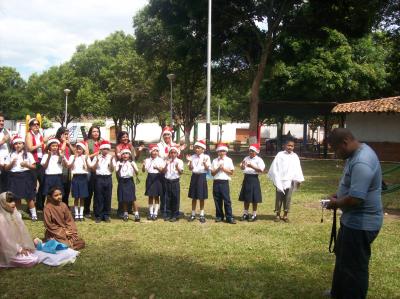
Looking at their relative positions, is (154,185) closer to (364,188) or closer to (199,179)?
(199,179)

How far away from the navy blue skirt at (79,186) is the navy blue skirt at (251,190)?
294 centimetres

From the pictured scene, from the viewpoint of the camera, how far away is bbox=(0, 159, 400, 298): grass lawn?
5.15 m

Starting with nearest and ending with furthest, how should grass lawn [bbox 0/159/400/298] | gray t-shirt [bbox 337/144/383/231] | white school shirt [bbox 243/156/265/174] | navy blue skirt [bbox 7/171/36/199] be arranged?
1. gray t-shirt [bbox 337/144/383/231]
2. grass lawn [bbox 0/159/400/298]
3. navy blue skirt [bbox 7/171/36/199]
4. white school shirt [bbox 243/156/265/174]

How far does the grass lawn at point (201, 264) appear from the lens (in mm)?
5152

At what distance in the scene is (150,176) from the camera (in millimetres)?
9086

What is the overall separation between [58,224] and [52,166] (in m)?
2.14

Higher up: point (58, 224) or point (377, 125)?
point (377, 125)

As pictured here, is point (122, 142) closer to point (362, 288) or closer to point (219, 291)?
point (219, 291)

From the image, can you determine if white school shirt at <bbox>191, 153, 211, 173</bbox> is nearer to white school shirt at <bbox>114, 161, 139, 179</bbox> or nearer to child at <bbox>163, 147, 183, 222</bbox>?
child at <bbox>163, 147, 183, 222</bbox>

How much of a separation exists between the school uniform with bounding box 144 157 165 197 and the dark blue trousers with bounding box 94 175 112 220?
0.78 metres

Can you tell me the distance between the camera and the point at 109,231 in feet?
25.8

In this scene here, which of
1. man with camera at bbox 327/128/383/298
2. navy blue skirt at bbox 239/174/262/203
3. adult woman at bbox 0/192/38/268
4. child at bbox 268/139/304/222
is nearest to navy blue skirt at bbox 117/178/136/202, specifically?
navy blue skirt at bbox 239/174/262/203

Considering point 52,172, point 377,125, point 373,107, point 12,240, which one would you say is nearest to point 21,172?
point 52,172

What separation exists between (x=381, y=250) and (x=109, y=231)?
4.24 metres
